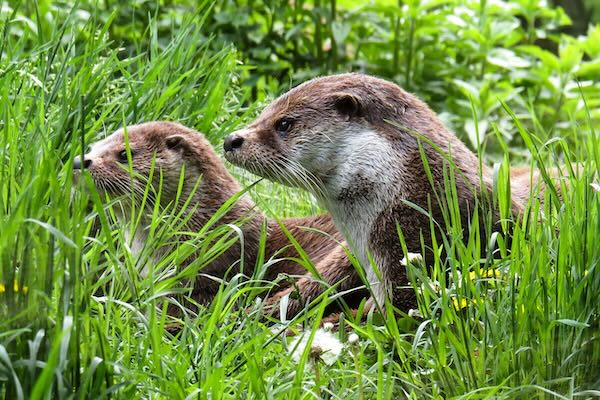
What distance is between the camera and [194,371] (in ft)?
9.42

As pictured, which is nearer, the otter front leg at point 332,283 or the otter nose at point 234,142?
the otter front leg at point 332,283

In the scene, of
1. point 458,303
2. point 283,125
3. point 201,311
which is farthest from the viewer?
point 283,125

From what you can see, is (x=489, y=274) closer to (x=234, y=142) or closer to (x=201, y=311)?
(x=201, y=311)

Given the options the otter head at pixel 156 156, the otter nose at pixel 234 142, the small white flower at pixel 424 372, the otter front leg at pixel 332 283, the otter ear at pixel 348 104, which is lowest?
the otter front leg at pixel 332 283

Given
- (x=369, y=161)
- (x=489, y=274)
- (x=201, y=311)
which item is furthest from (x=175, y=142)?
(x=489, y=274)

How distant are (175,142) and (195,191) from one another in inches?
8.1

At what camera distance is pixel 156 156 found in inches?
177

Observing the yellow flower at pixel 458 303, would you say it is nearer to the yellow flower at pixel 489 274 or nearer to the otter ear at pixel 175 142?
the yellow flower at pixel 489 274

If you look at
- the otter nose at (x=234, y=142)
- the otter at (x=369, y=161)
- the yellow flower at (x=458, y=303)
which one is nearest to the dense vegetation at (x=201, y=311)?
the yellow flower at (x=458, y=303)

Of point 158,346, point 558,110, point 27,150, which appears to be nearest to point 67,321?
point 158,346

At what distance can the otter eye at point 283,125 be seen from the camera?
4262 mm

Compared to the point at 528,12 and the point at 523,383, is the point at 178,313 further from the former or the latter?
the point at 528,12

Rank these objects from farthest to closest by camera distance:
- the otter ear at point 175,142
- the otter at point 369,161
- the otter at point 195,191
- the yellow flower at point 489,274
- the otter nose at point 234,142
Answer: the otter ear at point 175,142, the otter at point 195,191, the otter nose at point 234,142, the otter at point 369,161, the yellow flower at point 489,274

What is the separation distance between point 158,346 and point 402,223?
1367 mm
